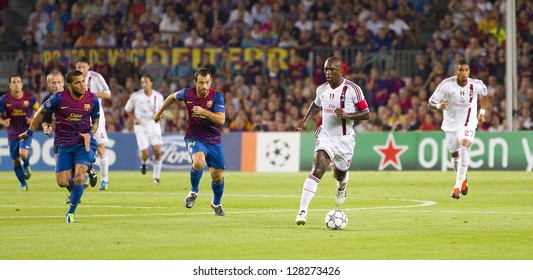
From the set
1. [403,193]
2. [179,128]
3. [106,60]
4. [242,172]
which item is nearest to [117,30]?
[106,60]

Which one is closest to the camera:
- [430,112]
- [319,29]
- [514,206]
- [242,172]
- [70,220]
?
[70,220]

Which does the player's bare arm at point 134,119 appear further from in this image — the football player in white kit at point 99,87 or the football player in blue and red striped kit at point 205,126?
the football player in blue and red striped kit at point 205,126

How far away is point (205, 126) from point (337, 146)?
2.05 metres

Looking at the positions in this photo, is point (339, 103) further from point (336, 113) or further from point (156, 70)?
point (156, 70)

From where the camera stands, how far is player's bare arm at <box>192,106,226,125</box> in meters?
16.7

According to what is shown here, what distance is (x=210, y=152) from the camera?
17297mm

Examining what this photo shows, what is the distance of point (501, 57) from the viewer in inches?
1407

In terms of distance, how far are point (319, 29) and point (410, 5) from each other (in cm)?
336

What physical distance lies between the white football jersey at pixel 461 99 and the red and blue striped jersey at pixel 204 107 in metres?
6.40

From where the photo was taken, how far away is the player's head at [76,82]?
16.1m

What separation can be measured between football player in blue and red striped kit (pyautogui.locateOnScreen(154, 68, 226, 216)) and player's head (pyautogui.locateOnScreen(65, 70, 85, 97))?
1.51 metres

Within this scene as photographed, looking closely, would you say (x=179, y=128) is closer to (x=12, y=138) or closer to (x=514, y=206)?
(x=12, y=138)

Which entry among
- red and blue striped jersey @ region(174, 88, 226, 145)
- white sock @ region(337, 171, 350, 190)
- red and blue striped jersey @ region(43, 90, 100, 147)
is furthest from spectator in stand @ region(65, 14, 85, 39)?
red and blue striped jersey @ region(43, 90, 100, 147)

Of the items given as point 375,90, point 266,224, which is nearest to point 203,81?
point 266,224
